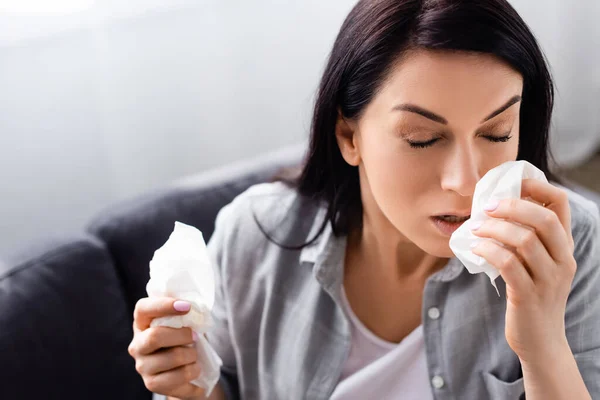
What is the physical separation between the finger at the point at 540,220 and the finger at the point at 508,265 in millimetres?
40

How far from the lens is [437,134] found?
115 centimetres

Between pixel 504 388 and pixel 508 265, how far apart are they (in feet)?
1.14

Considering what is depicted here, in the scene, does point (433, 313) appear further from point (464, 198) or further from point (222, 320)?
point (222, 320)

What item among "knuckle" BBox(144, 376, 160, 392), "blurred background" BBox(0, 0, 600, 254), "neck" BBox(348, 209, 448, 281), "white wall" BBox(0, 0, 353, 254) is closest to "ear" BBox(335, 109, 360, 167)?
"neck" BBox(348, 209, 448, 281)

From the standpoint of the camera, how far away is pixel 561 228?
41.8 inches

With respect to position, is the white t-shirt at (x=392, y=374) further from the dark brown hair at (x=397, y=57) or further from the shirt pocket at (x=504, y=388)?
the dark brown hair at (x=397, y=57)

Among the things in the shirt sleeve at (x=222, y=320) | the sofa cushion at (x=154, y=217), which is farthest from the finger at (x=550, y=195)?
the sofa cushion at (x=154, y=217)

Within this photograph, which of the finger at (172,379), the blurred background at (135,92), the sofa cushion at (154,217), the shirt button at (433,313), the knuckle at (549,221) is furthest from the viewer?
the blurred background at (135,92)

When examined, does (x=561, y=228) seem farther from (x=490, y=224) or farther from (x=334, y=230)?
(x=334, y=230)

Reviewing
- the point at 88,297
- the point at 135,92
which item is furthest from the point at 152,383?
the point at 135,92

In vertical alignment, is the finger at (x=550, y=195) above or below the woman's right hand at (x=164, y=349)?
above

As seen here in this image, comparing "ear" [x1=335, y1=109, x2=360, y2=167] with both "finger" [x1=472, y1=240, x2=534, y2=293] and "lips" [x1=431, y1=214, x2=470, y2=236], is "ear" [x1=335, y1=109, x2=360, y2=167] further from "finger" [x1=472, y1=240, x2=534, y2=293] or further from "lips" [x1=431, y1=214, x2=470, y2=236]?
"finger" [x1=472, y1=240, x2=534, y2=293]

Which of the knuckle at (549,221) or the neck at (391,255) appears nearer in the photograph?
the knuckle at (549,221)

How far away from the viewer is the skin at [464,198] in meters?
1.07
